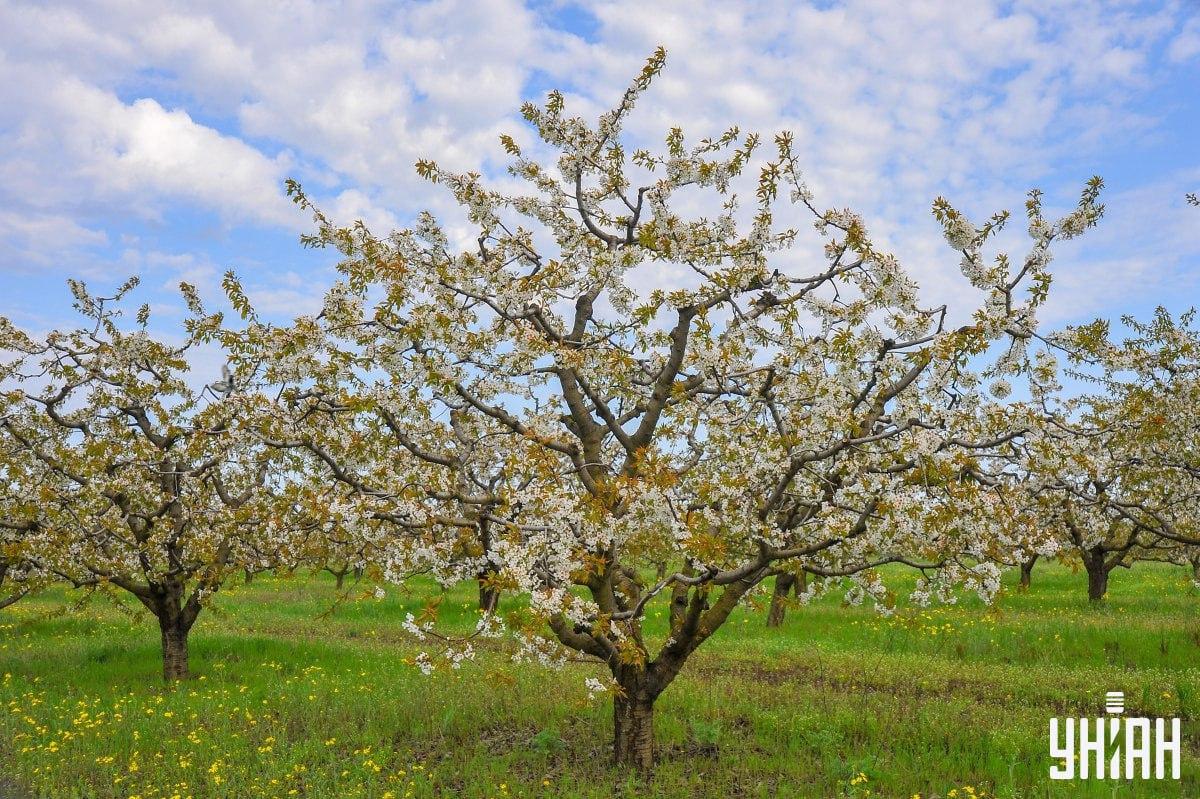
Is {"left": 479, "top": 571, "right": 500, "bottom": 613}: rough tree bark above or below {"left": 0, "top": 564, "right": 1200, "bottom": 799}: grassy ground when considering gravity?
above

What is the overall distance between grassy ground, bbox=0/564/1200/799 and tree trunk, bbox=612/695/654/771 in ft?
1.12

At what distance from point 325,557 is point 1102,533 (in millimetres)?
20923

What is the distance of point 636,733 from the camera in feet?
35.1

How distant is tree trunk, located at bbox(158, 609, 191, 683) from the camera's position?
54.7ft

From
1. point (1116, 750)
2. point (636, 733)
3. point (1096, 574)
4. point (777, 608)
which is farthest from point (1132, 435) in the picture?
point (1096, 574)

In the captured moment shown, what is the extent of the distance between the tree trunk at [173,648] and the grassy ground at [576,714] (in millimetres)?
537

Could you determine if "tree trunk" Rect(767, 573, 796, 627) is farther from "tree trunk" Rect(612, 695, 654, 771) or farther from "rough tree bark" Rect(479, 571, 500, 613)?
"tree trunk" Rect(612, 695, 654, 771)

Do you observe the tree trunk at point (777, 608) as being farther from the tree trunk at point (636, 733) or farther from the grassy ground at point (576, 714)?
the tree trunk at point (636, 733)

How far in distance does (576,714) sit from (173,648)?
8.70 m

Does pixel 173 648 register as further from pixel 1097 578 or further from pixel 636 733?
pixel 1097 578

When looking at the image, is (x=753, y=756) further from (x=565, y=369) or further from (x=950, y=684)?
(x=950, y=684)

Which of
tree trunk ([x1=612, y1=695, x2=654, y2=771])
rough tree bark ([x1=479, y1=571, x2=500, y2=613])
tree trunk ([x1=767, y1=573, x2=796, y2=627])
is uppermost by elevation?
rough tree bark ([x1=479, y1=571, x2=500, y2=613])

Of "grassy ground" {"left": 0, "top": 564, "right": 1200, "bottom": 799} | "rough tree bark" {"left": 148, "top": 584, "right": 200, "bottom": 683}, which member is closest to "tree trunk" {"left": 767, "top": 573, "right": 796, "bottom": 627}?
"grassy ground" {"left": 0, "top": 564, "right": 1200, "bottom": 799}

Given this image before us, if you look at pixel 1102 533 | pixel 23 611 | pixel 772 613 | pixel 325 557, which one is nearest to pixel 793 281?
pixel 325 557
